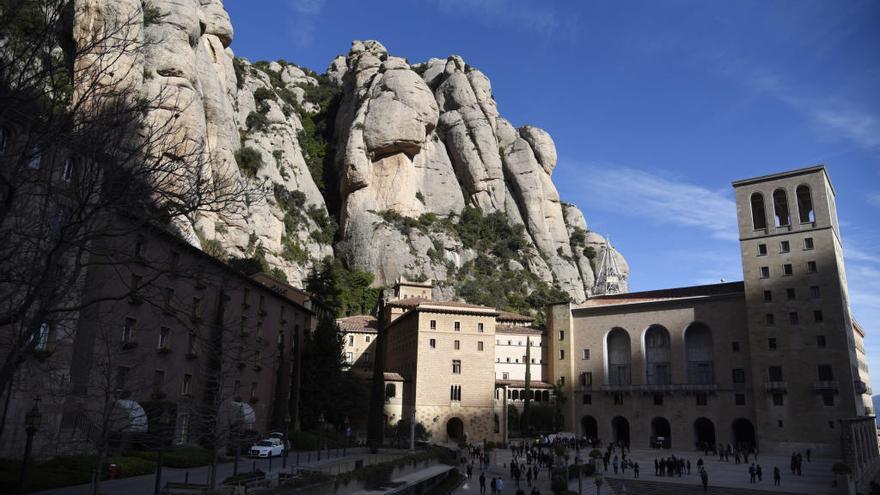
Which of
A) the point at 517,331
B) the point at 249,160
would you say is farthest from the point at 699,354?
the point at 249,160

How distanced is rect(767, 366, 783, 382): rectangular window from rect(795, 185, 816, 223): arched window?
1457 centimetres

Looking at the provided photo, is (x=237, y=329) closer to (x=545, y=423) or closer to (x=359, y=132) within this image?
(x=545, y=423)

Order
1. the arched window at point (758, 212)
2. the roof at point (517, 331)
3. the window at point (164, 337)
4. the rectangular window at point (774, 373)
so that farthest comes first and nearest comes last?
the roof at point (517, 331) < the arched window at point (758, 212) < the rectangular window at point (774, 373) < the window at point (164, 337)

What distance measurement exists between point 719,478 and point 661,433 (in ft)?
73.1

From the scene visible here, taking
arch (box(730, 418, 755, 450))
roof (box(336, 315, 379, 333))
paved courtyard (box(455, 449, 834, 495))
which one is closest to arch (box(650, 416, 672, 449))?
arch (box(730, 418, 755, 450))

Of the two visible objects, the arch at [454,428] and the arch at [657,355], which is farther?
the arch at [657,355]

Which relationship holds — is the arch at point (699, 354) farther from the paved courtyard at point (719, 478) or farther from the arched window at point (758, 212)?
the arched window at point (758, 212)

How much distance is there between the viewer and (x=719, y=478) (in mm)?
38312

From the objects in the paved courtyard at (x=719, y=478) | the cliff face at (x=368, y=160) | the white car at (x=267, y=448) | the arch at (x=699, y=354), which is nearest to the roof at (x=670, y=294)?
the arch at (x=699, y=354)

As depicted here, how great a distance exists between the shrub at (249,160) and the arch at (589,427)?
52250 mm

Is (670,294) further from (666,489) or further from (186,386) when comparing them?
(186,386)

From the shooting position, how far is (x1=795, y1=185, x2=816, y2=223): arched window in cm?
5743

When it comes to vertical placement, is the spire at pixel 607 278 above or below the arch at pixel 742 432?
above

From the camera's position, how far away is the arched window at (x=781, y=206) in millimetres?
59688
